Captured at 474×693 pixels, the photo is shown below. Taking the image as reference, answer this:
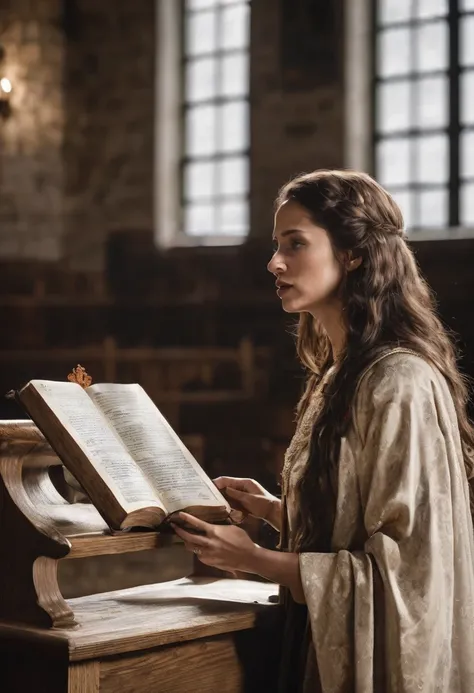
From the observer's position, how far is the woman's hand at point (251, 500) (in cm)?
270

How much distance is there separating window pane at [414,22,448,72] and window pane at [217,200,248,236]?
5.79ft

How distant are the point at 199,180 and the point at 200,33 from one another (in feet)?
4.00

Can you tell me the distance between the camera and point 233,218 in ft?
29.2

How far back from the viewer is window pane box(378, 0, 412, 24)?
26.9 ft

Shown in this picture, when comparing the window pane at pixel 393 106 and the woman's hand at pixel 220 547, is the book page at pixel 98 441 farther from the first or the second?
the window pane at pixel 393 106

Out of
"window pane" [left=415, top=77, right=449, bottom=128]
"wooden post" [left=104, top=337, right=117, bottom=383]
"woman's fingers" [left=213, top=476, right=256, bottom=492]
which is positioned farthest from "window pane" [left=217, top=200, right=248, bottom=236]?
"woman's fingers" [left=213, top=476, right=256, bottom=492]

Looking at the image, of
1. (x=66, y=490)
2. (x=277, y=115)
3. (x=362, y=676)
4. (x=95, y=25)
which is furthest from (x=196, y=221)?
(x=362, y=676)

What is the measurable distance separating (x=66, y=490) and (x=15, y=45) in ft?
23.1

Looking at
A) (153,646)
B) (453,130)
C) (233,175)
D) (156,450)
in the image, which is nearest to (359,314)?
(156,450)

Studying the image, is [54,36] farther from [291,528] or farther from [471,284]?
[291,528]

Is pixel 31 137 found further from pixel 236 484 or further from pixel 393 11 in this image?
pixel 236 484

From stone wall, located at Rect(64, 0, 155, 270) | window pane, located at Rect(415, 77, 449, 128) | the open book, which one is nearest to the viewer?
the open book

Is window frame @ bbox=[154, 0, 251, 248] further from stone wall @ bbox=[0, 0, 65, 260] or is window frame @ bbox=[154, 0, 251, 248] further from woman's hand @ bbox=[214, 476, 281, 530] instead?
woman's hand @ bbox=[214, 476, 281, 530]

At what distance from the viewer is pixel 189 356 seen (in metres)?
8.59
